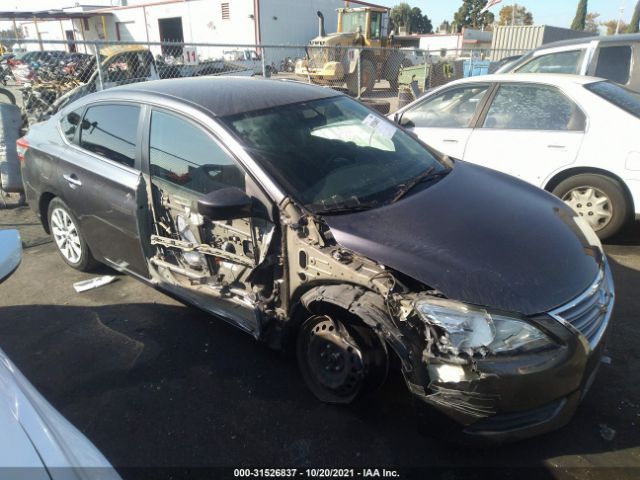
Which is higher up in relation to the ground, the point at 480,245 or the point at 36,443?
the point at 480,245

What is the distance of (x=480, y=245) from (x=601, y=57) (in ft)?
19.1

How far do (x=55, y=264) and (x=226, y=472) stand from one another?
326 centimetres

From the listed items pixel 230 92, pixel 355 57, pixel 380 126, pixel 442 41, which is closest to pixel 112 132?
pixel 230 92

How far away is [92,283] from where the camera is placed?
4078 mm

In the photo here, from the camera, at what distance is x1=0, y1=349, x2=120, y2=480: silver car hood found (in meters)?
1.29

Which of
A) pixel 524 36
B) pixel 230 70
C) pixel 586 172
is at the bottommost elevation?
pixel 586 172

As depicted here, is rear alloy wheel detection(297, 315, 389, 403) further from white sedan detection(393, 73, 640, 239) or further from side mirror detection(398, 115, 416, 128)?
side mirror detection(398, 115, 416, 128)

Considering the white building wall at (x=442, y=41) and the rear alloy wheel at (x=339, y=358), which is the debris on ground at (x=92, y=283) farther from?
the white building wall at (x=442, y=41)

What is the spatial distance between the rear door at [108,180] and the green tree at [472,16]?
66.0 m

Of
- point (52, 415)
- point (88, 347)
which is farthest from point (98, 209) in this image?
point (52, 415)

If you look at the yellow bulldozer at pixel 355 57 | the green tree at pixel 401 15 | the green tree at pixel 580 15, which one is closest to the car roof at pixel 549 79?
the yellow bulldozer at pixel 355 57

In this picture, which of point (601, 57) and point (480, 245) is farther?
point (601, 57)

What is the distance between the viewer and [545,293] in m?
2.09

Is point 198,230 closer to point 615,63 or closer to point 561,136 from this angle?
point 561,136
